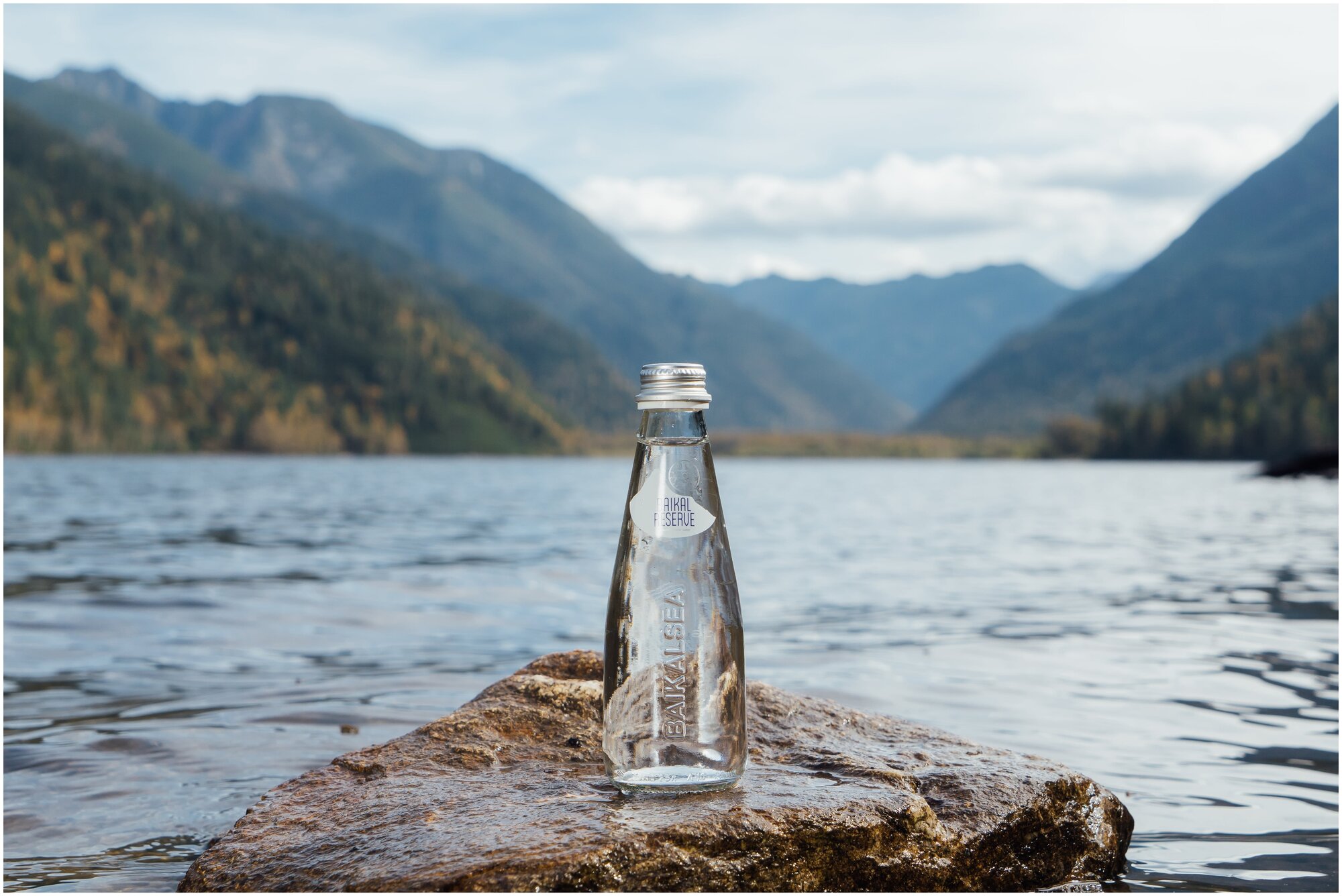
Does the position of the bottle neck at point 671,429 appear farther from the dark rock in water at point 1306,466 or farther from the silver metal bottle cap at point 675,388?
the dark rock in water at point 1306,466

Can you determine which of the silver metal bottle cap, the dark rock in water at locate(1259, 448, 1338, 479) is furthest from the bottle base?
the dark rock in water at locate(1259, 448, 1338, 479)

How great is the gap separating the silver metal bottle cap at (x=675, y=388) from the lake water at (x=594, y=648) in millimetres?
2902

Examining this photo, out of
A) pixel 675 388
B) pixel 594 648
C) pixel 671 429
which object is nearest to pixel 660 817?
pixel 671 429

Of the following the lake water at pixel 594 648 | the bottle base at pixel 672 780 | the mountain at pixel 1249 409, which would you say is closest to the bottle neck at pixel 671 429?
the bottle base at pixel 672 780

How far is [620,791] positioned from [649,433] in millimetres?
1096

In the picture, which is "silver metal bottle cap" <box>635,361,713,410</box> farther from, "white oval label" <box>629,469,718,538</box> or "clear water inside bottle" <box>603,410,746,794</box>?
"white oval label" <box>629,469,718,538</box>

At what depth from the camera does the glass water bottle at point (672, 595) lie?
10.6 feet

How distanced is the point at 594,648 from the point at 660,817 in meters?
9.19

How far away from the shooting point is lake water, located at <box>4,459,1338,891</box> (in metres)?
5.78

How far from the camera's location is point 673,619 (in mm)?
3236

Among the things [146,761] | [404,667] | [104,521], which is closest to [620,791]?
[146,761]

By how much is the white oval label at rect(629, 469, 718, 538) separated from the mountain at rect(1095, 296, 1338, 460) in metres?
150

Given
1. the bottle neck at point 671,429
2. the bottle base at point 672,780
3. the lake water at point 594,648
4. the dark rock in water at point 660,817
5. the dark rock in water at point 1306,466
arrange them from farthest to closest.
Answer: the dark rock in water at point 1306,466, the lake water at point 594,648, the bottle base at point 672,780, the bottle neck at point 671,429, the dark rock in water at point 660,817

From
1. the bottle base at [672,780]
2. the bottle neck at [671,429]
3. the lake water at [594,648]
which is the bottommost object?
the lake water at [594,648]
